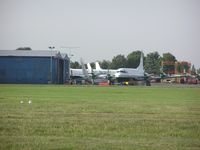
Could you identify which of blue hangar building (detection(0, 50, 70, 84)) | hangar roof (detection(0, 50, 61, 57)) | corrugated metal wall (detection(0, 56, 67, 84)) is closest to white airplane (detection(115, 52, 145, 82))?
blue hangar building (detection(0, 50, 70, 84))

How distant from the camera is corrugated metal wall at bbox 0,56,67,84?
128625 millimetres

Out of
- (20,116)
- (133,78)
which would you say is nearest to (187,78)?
(133,78)

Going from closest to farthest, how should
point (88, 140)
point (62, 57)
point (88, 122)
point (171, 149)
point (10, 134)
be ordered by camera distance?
point (171, 149) < point (88, 140) < point (10, 134) < point (88, 122) < point (62, 57)

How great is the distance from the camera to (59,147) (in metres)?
13.6

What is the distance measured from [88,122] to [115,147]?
5827 mm

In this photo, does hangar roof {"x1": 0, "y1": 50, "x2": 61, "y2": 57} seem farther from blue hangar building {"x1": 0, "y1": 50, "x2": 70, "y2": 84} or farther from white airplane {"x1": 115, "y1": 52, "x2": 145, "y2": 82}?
white airplane {"x1": 115, "y1": 52, "x2": 145, "y2": 82}

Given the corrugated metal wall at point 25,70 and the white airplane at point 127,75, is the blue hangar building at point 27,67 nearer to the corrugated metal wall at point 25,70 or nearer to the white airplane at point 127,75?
the corrugated metal wall at point 25,70

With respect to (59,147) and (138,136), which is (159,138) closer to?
(138,136)

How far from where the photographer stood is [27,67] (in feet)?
429

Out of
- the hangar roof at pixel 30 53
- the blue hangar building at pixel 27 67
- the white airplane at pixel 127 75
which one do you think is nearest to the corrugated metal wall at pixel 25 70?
the blue hangar building at pixel 27 67

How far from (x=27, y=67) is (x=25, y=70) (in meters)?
0.95

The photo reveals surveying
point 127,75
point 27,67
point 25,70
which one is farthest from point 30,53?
point 127,75

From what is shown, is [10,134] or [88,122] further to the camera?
[88,122]

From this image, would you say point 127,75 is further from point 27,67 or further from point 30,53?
point 30,53
